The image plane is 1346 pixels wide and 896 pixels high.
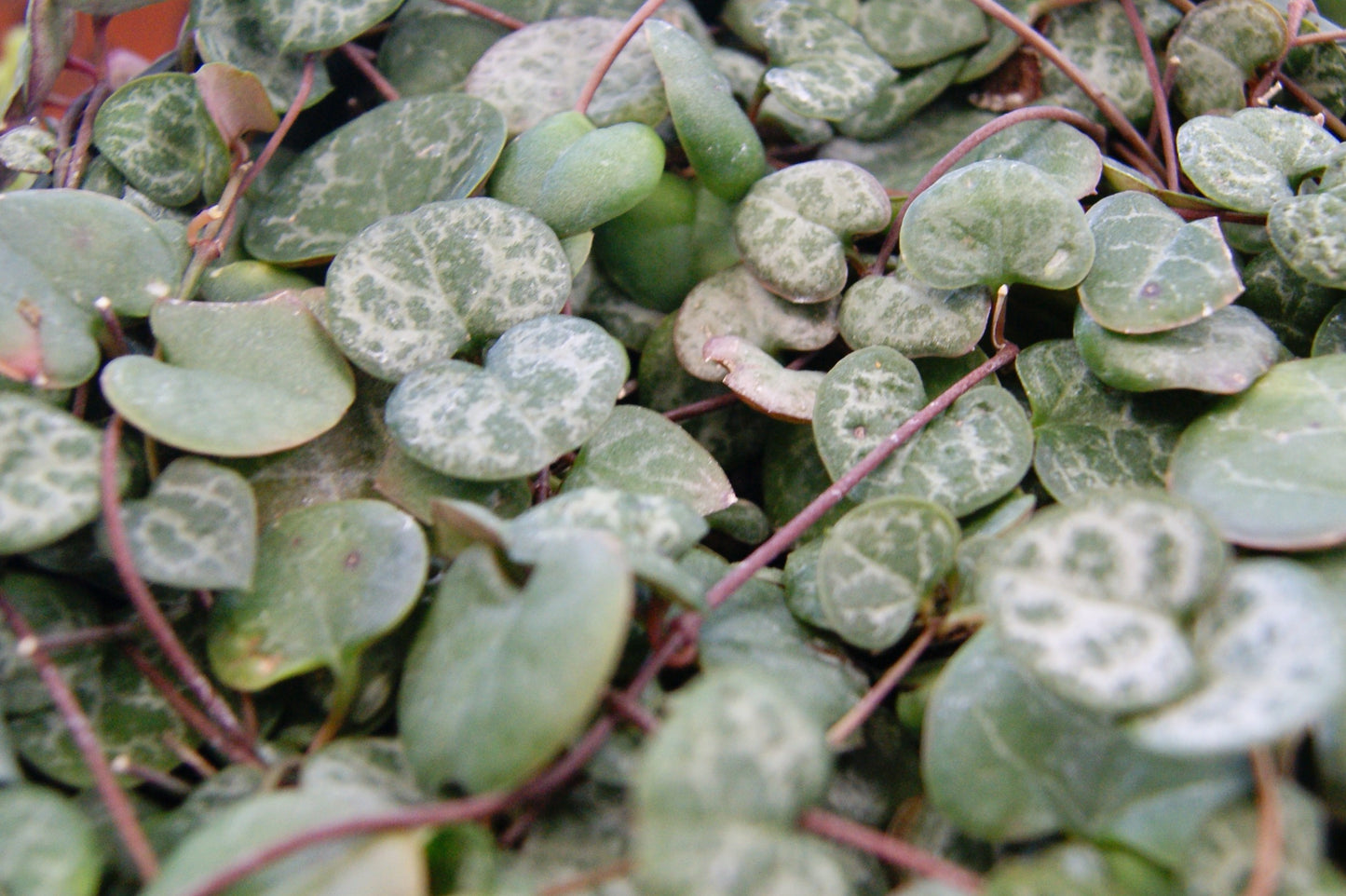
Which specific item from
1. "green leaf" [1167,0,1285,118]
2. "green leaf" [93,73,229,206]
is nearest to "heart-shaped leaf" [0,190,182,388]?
"green leaf" [93,73,229,206]

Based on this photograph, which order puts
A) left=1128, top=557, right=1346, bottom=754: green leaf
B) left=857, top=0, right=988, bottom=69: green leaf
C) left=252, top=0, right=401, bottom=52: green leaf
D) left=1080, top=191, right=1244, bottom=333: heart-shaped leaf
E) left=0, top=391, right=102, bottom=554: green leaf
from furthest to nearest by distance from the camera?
left=857, top=0, right=988, bottom=69: green leaf
left=252, top=0, right=401, bottom=52: green leaf
left=1080, top=191, right=1244, bottom=333: heart-shaped leaf
left=0, top=391, right=102, bottom=554: green leaf
left=1128, top=557, right=1346, bottom=754: green leaf

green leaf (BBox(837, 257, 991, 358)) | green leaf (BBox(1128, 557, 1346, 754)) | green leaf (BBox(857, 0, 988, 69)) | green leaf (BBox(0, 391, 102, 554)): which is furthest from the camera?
green leaf (BBox(857, 0, 988, 69))

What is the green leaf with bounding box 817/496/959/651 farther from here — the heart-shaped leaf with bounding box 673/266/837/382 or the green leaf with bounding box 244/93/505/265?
the green leaf with bounding box 244/93/505/265

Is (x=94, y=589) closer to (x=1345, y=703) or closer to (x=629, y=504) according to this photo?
(x=629, y=504)

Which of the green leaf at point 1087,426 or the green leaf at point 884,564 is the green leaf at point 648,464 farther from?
the green leaf at point 1087,426

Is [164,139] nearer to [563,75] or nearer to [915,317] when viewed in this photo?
[563,75]

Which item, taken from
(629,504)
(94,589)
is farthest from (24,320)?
(629,504)
